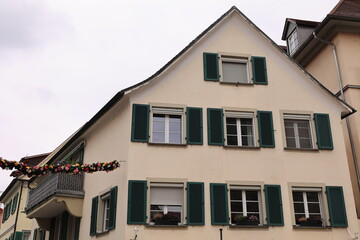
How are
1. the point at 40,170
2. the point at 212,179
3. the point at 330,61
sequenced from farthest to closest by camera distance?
1. the point at 330,61
2. the point at 212,179
3. the point at 40,170

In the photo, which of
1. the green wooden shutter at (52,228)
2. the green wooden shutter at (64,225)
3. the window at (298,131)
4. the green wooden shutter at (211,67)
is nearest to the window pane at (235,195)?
the window at (298,131)

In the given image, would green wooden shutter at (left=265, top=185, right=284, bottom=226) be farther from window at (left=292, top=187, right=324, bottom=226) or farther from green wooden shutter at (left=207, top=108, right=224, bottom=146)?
green wooden shutter at (left=207, top=108, right=224, bottom=146)

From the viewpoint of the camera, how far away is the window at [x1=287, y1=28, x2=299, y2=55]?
21.5 m

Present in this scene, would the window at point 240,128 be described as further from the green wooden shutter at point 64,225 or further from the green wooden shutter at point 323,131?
the green wooden shutter at point 64,225

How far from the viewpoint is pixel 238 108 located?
1538cm

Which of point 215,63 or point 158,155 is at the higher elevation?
point 215,63

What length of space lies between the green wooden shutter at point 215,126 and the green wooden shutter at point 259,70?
6.14 feet

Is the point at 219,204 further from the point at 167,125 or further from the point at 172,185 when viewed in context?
the point at 167,125

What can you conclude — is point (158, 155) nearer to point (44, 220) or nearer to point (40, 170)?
point (40, 170)

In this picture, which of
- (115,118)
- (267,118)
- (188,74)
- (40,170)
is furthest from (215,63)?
(40,170)

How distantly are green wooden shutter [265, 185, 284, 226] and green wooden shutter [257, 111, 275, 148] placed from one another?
4.68ft

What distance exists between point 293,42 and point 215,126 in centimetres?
909

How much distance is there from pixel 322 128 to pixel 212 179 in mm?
4319

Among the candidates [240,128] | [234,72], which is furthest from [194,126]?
[234,72]
